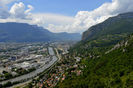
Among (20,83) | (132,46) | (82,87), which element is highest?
(132,46)

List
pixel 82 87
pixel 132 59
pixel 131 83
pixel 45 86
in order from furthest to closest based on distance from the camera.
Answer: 1. pixel 45 86
2. pixel 132 59
3. pixel 82 87
4. pixel 131 83

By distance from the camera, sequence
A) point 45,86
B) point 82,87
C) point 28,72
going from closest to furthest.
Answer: point 82,87 → point 45,86 → point 28,72

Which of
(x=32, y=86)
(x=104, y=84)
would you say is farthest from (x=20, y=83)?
(x=104, y=84)

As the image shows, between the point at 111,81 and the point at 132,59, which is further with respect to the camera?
the point at 132,59

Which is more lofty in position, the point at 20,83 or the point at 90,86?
the point at 90,86

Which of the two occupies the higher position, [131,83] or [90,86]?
[131,83]

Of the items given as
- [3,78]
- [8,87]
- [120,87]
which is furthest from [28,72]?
[120,87]

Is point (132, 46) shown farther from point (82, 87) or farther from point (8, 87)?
point (8, 87)

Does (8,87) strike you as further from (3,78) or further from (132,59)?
(132,59)

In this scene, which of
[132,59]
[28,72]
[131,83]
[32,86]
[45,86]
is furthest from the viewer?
[28,72]
